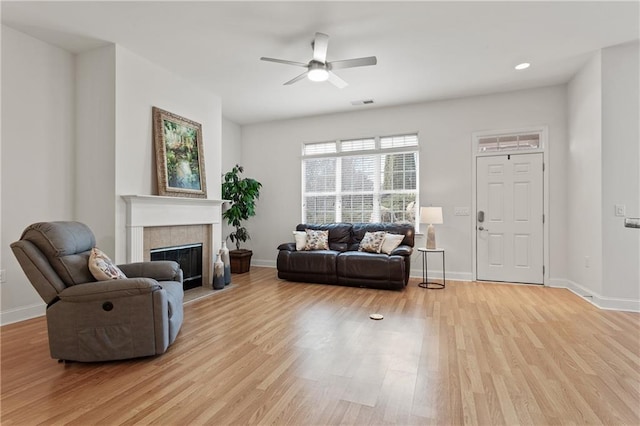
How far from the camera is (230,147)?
6.52 m

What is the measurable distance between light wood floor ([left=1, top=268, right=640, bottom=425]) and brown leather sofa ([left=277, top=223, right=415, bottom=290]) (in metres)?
1.06

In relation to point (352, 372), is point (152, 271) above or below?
above

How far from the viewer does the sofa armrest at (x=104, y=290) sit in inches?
88.0

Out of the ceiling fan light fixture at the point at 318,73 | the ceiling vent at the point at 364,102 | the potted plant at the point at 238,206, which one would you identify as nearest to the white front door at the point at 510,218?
the ceiling vent at the point at 364,102

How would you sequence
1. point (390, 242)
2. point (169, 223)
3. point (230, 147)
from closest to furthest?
point (169, 223)
point (390, 242)
point (230, 147)

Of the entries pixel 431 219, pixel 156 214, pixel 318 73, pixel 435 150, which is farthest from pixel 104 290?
pixel 435 150

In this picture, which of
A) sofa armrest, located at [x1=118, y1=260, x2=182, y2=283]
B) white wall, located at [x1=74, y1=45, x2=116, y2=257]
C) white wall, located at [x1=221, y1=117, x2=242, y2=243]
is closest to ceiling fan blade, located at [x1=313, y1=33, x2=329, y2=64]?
white wall, located at [x1=74, y1=45, x2=116, y2=257]

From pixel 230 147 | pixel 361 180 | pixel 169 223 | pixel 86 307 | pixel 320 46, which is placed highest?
pixel 320 46

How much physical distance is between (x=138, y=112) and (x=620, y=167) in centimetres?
572

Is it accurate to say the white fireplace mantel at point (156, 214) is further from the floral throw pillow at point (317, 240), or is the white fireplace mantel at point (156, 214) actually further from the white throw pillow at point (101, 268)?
the floral throw pillow at point (317, 240)

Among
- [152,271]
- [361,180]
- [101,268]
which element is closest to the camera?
[101,268]

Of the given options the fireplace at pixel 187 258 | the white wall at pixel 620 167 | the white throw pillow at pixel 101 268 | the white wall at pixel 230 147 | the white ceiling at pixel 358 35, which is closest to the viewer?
the white throw pillow at pixel 101 268

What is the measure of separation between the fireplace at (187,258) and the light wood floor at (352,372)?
3.75 feet

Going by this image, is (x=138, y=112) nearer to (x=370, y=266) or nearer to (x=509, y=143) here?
(x=370, y=266)
